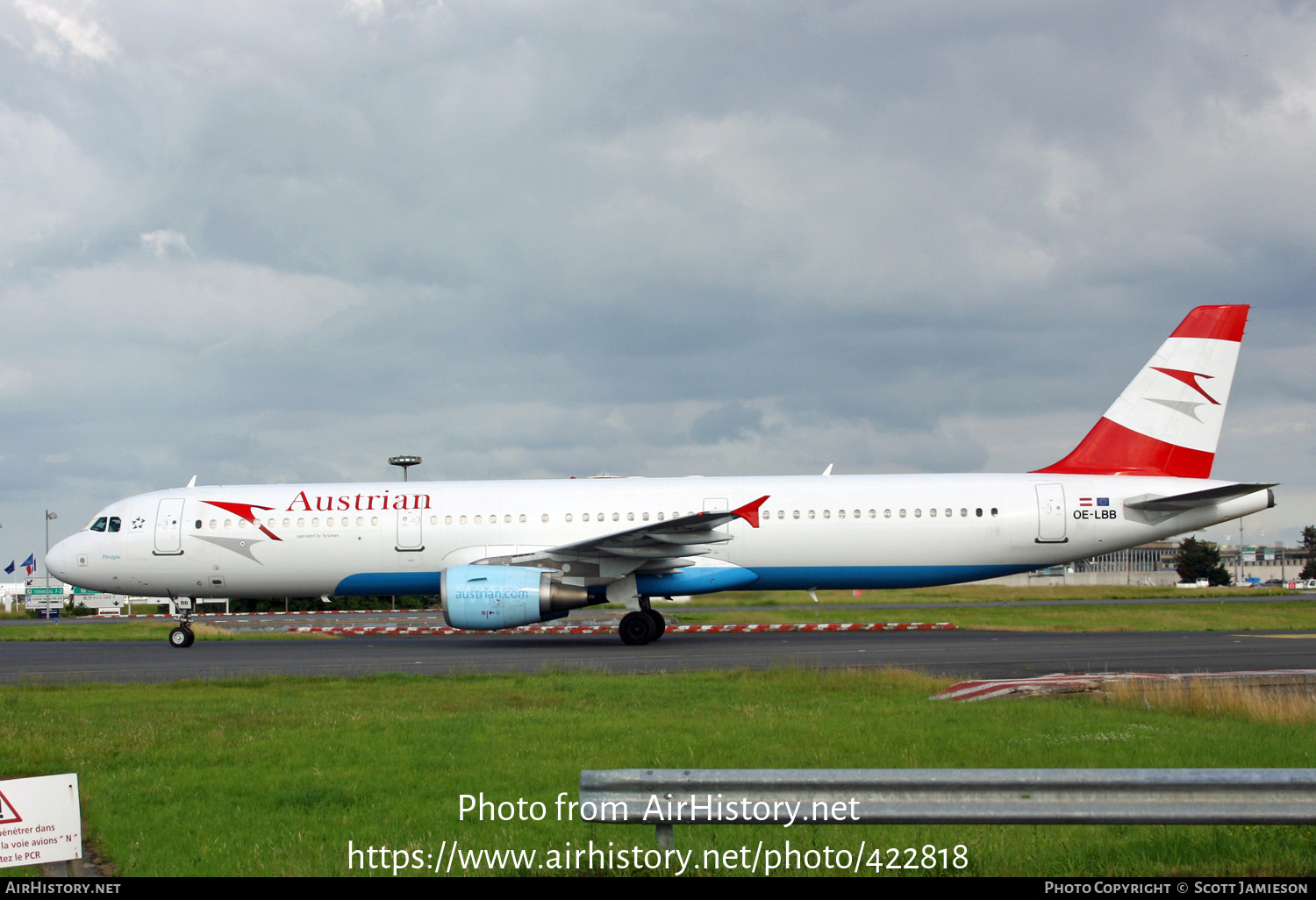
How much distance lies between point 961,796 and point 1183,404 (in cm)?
2202

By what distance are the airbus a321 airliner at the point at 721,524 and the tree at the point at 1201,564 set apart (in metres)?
72.3

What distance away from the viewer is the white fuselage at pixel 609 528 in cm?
2264

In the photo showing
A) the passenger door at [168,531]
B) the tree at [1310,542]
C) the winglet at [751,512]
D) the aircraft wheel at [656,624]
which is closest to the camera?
the aircraft wheel at [656,624]

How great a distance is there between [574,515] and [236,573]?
317 inches

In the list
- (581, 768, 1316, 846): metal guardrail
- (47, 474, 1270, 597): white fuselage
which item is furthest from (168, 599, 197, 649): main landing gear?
(581, 768, 1316, 846): metal guardrail

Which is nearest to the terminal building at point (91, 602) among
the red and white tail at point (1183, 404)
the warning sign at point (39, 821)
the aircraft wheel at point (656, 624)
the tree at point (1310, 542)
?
the aircraft wheel at point (656, 624)

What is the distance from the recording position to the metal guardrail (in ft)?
13.8

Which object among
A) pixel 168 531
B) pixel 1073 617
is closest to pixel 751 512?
pixel 1073 617

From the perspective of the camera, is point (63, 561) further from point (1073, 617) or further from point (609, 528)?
point (1073, 617)

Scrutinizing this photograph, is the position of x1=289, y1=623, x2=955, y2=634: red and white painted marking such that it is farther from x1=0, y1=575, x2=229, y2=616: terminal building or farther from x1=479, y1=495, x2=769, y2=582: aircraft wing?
x1=0, y1=575, x2=229, y2=616: terminal building

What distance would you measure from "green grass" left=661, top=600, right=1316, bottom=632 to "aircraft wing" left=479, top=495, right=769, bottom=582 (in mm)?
5745

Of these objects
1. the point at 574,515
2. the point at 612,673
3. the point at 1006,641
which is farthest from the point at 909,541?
the point at 612,673

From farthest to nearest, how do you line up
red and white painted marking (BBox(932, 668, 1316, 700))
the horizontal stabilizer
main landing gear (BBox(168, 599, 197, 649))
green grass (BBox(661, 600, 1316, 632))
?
green grass (BBox(661, 600, 1316, 632)) → main landing gear (BBox(168, 599, 197, 649)) → the horizontal stabilizer → red and white painted marking (BBox(932, 668, 1316, 700))

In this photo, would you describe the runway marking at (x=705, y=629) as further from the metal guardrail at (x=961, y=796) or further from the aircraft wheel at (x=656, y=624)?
the metal guardrail at (x=961, y=796)
